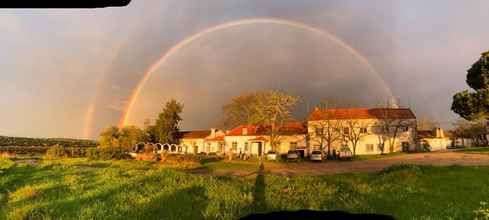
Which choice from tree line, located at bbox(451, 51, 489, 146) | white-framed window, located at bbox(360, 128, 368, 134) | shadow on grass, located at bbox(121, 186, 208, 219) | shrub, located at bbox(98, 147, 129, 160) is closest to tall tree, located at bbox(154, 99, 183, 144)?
shrub, located at bbox(98, 147, 129, 160)

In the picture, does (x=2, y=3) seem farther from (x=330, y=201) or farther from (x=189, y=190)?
(x=189, y=190)

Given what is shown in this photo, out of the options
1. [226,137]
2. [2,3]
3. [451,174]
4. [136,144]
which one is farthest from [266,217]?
[226,137]

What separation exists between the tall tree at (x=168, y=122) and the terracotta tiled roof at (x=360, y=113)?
29758 millimetres

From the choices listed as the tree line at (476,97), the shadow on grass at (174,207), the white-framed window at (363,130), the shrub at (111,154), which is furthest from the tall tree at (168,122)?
the shadow on grass at (174,207)

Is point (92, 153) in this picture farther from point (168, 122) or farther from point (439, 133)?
point (439, 133)

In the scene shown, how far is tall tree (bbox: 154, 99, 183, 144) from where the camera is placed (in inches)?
3189

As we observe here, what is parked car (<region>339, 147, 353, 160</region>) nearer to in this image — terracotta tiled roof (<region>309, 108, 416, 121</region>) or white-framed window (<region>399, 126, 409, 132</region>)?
terracotta tiled roof (<region>309, 108, 416, 121</region>)

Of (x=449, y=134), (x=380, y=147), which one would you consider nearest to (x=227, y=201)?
(x=380, y=147)

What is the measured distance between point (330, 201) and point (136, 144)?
59162 millimetres

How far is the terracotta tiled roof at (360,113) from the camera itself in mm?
72750

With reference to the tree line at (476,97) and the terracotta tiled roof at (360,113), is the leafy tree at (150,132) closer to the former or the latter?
the terracotta tiled roof at (360,113)

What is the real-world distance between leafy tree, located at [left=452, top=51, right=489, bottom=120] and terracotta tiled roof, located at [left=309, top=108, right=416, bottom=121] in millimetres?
26756

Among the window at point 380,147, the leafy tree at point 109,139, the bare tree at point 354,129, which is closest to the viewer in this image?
the leafy tree at point 109,139

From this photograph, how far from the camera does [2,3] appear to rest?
5.74 feet
